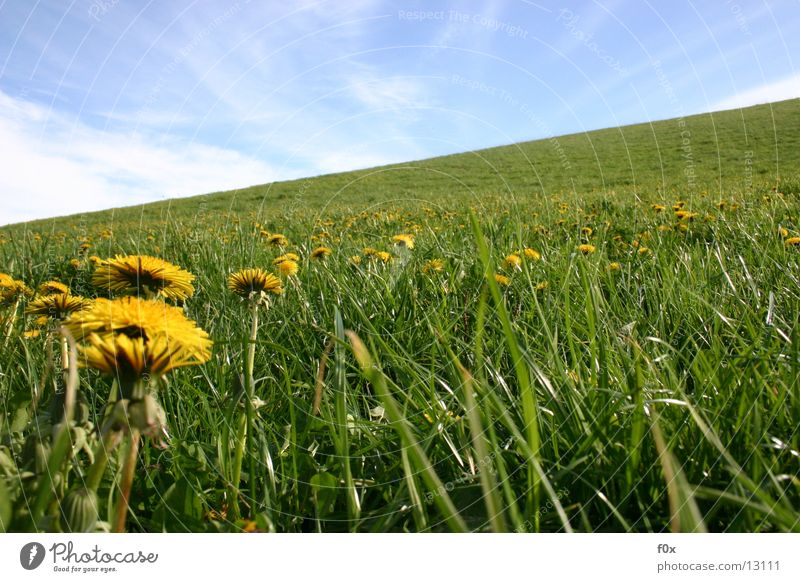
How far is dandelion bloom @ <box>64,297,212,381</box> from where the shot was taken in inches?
23.4

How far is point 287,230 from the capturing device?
502 cm

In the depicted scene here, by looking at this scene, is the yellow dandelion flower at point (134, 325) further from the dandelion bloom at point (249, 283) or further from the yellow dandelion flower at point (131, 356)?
the dandelion bloom at point (249, 283)

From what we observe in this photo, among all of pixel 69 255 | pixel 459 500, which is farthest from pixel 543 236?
pixel 69 255

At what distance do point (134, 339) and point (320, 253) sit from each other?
1971 mm

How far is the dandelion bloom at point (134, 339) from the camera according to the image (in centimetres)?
59

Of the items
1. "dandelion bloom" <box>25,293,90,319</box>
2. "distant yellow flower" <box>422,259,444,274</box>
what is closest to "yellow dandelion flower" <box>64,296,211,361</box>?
"dandelion bloom" <box>25,293,90,319</box>

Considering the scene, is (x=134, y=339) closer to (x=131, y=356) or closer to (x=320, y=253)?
(x=131, y=356)

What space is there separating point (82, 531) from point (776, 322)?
175 centimetres

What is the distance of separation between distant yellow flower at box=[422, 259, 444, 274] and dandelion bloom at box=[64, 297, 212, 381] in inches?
60.6

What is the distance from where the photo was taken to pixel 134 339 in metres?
0.66

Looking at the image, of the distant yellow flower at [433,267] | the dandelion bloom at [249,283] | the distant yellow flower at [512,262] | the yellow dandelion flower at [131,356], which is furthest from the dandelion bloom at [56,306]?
the distant yellow flower at [512,262]
